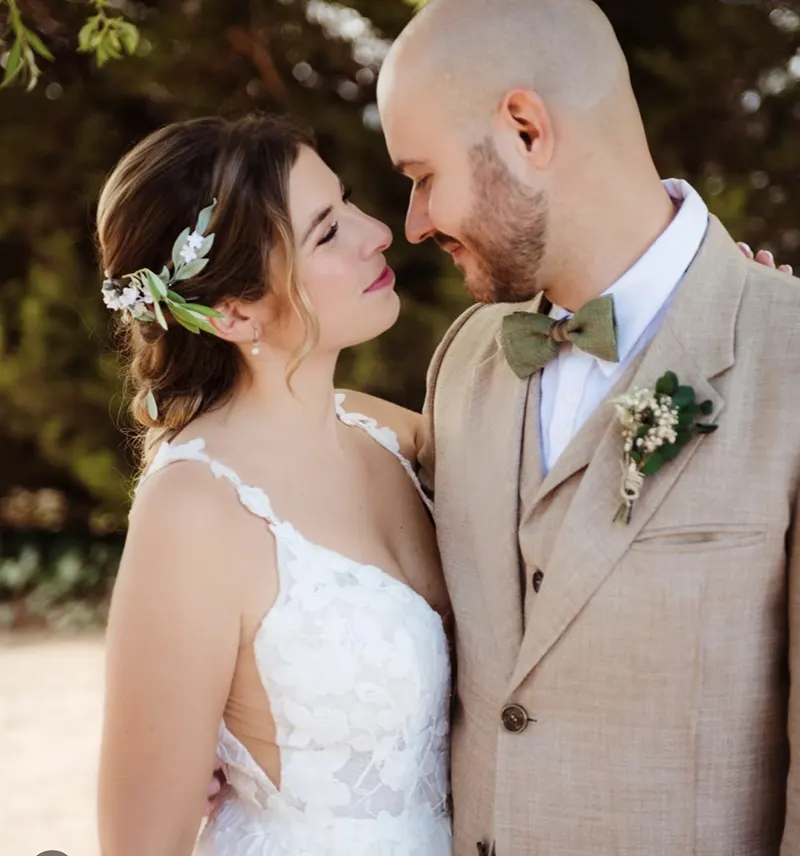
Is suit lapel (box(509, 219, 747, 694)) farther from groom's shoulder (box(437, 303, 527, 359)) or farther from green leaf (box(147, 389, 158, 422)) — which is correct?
green leaf (box(147, 389, 158, 422))

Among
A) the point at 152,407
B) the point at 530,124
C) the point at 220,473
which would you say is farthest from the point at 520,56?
the point at 152,407

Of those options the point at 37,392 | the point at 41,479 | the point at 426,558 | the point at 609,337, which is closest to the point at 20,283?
the point at 37,392

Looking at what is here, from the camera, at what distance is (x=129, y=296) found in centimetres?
261

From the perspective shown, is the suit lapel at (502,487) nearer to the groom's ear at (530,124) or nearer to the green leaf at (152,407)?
the groom's ear at (530,124)

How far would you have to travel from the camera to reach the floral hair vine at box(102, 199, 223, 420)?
2.52 m

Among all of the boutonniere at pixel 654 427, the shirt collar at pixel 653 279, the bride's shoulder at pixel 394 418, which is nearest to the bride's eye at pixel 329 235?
the bride's shoulder at pixel 394 418

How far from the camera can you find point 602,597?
2033 millimetres

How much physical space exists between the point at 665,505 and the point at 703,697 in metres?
0.35

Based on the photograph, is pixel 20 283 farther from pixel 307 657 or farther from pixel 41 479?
pixel 307 657

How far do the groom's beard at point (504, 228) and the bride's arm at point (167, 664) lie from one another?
78 cm

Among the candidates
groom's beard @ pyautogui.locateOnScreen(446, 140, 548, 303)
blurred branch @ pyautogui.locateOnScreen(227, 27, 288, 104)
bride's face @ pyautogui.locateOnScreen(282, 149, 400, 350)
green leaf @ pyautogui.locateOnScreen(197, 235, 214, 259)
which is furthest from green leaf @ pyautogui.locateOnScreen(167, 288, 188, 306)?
blurred branch @ pyautogui.locateOnScreen(227, 27, 288, 104)

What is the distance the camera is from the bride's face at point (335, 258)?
2.59 metres

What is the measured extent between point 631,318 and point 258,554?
94cm

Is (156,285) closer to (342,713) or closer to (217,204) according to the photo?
(217,204)
